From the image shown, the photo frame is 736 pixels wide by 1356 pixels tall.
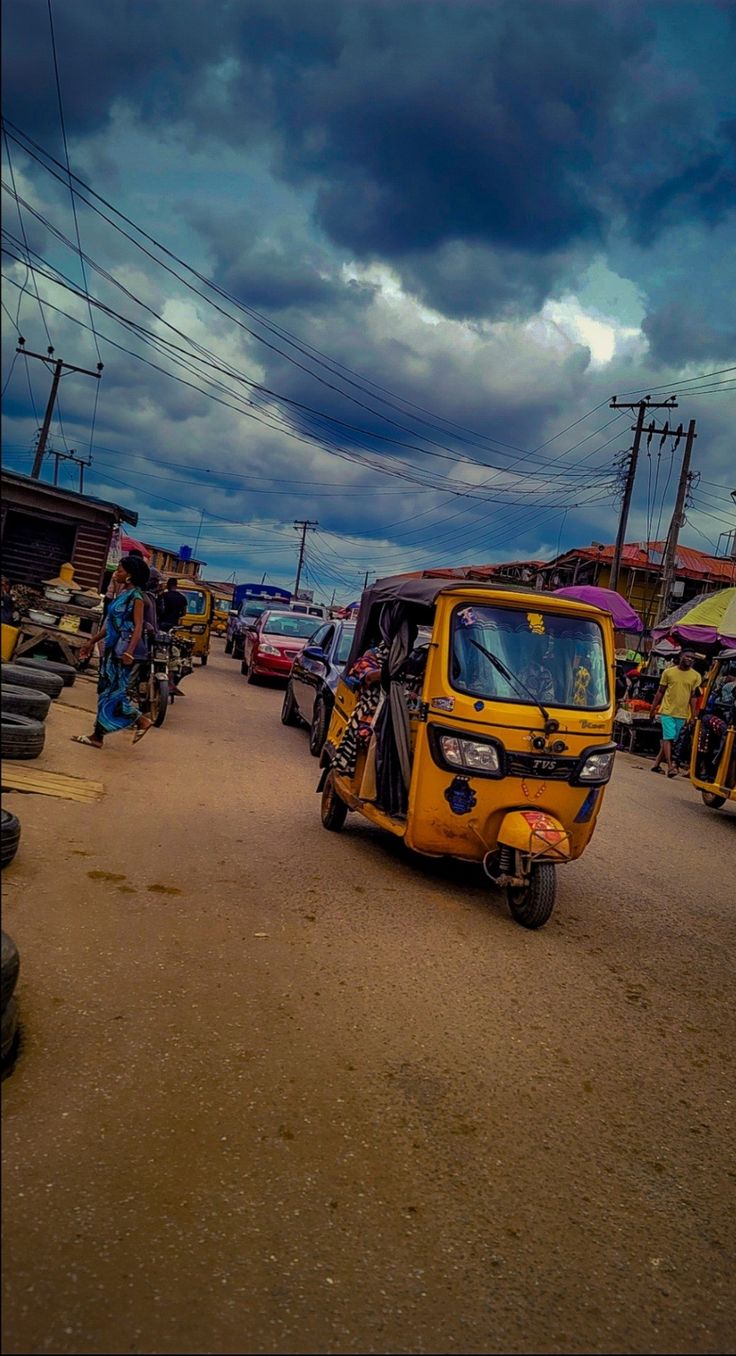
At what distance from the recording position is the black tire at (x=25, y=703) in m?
8.42

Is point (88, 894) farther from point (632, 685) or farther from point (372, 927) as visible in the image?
point (632, 685)

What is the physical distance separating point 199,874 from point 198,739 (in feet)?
18.6

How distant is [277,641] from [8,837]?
14.4 metres

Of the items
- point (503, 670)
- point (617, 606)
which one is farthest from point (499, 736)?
point (617, 606)

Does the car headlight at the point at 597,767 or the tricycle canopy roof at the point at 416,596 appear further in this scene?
the tricycle canopy roof at the point at 416,596

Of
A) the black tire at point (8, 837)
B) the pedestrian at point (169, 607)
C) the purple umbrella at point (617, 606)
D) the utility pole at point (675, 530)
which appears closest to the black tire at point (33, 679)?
the pedestrian at point (169, 607)

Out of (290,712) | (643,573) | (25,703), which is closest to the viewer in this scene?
(25,703)

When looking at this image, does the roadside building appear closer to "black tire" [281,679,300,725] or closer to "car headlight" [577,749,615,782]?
"black tire" [281,679,300,725]

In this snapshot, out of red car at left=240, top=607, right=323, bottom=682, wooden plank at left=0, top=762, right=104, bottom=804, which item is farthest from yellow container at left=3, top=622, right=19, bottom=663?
red car at left=240, top=607, right=323, bottom=682

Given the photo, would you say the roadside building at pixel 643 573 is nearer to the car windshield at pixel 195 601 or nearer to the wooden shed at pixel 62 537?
the car windshield at pixel 195 601

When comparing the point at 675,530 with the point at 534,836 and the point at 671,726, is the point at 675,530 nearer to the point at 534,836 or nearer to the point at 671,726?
the point at 671,726

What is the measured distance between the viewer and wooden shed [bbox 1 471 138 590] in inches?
736

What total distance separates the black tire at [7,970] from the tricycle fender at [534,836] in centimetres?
305

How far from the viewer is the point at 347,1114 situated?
2.94 m
